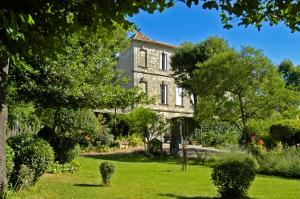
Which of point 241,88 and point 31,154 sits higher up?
point 241,88

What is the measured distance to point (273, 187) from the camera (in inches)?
534

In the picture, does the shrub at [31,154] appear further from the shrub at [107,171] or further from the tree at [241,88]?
the tree at [241,88]

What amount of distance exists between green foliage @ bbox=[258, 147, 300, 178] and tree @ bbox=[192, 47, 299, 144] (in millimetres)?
4690

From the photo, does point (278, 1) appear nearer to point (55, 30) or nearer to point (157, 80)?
point (55, 30)

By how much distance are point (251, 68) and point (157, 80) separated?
59.6 ft

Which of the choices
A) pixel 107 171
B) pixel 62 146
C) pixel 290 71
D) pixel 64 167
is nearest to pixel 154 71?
pixel 290 71

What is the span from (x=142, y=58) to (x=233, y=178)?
30505 millimetres

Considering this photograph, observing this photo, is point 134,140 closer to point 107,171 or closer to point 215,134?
point 215,134

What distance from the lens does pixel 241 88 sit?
24.0m

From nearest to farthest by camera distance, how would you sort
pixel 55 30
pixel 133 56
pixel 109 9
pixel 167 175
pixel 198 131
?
pixel 109 9, pixel 55 30, pixel 167 175, pixel 198 131, pixel 133 56

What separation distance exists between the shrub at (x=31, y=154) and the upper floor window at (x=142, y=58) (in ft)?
94.7

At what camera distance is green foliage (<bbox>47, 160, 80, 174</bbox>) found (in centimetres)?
1544

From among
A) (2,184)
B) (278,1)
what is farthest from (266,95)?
(278,1)

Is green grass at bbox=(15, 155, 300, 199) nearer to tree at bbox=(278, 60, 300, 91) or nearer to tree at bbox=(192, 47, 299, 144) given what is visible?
tree at bbox=(192, 47, 299, 144)
